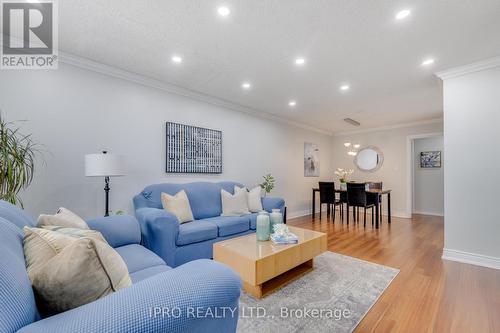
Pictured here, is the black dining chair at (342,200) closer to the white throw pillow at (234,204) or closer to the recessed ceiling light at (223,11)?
the white throw pillow at (234,204)

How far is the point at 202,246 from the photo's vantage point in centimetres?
276

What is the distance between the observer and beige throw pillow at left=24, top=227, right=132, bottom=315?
30.5 inches

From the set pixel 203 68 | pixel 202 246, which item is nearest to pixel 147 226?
pixel 202 246

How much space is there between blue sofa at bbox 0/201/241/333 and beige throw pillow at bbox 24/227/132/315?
4 cm

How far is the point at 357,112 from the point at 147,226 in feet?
15.3

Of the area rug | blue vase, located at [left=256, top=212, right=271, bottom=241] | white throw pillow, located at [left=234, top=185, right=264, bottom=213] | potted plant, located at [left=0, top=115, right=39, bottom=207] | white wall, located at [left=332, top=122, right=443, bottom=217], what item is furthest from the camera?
white wall, located at [left=332, top=122, right=443, bottom=217]

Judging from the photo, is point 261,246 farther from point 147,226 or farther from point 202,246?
point 147,226

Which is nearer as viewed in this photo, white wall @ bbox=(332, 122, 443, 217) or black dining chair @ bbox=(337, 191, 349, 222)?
black dining chair @ bbox=(337, 191, 349, 222)

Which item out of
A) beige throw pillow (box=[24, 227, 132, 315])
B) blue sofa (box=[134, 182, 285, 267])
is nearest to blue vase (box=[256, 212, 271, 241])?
blue sofa (box=[134, 182, 285, 267])

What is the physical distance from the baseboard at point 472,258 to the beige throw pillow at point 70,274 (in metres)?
3.81

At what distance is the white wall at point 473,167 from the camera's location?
2.77 m

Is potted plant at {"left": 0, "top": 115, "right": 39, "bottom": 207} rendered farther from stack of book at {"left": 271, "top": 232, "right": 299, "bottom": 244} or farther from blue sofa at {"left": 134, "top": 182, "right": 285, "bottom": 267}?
stack of book at {"left": 271, "top": 232, "right": 299, "bottom": 244}

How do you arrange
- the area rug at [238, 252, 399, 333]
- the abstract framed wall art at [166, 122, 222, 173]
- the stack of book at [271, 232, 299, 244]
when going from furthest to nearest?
the abstract framed wall art at [166, 122, 222, 173]
the stack of book at [271, 232, 299, 244]
the area rug at [238, 252, 399, 333]

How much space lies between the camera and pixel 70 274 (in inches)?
30.6
